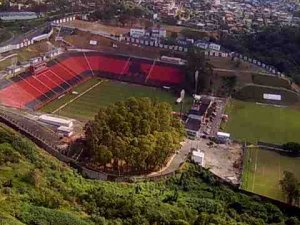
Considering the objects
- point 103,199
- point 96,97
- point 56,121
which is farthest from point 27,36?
point 103,199

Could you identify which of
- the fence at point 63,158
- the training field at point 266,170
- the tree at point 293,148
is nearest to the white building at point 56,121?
the fence at point 63,158

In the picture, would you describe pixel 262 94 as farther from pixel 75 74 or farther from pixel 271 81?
pixel 75 74

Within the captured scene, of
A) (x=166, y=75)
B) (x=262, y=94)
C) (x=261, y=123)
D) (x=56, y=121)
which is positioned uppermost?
(x=166, y=75)

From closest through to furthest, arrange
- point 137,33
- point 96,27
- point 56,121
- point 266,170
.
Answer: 1. point 266,170
2. point 56,121
3. point 137,33
4. point 96,27

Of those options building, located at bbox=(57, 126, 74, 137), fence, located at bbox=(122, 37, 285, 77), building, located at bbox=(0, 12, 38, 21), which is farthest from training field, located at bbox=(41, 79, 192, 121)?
building, located at bbox=(0, 12, 38, 21)

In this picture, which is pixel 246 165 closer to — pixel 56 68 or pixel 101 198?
pixel 101 198

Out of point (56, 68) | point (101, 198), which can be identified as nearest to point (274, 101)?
point (56, 68)
